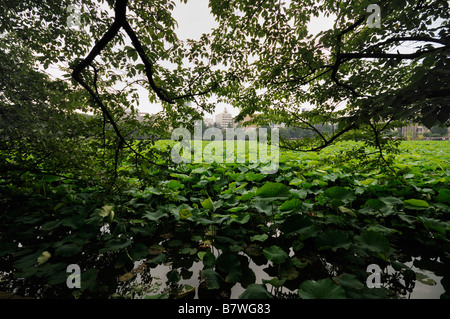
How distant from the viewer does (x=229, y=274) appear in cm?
152

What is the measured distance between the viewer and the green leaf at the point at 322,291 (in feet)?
3.57

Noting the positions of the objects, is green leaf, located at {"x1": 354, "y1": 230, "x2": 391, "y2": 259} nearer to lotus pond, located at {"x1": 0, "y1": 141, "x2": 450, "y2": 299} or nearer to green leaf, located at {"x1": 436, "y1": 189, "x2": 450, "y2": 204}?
lotus pond, located at {"x1": 0, "y1": 141, "x2": 450, "y2": 299}

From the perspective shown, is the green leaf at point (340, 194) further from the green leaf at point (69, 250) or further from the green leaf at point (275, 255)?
the green leaf at point (69, 250)

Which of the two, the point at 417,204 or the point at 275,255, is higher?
the point at 417,204

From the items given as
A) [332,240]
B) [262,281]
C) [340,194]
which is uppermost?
[340,194]

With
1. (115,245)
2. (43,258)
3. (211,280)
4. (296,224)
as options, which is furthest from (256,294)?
(43,258)

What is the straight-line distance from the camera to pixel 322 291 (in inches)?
45.1

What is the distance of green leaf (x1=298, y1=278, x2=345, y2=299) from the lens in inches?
42.9

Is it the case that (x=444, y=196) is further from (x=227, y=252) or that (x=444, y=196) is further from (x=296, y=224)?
(x=227, y=252)

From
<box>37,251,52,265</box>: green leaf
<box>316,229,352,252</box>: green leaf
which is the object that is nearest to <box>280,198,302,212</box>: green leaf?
<box>316,229,352,252</box>: green leaf
